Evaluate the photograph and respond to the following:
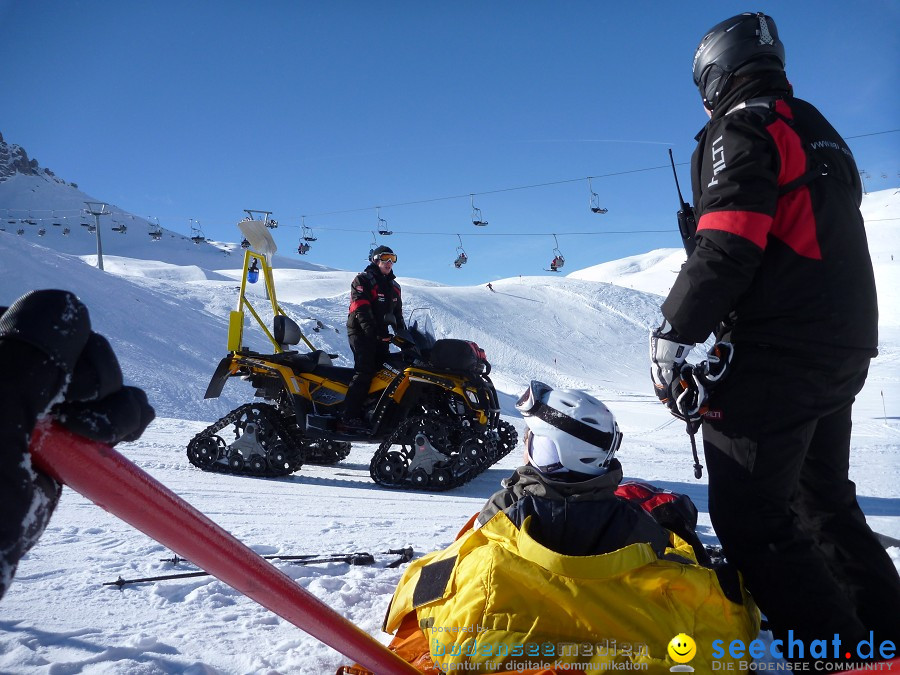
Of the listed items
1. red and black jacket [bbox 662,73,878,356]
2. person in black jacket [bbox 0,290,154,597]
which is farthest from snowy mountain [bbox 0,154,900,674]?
red and black jacket [bbox 662,73,878,356]

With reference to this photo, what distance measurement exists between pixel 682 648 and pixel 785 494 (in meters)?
0.56

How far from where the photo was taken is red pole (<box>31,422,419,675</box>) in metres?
0.76

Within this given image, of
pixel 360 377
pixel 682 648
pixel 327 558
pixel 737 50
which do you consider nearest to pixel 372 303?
pixel 360 377

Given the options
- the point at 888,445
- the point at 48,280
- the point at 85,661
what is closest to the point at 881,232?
the point at 888,445

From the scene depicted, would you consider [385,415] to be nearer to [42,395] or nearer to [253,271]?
[253,271]

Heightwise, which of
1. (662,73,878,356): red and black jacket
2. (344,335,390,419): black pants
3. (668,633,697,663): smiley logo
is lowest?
(668,633,697,663): smiley logo

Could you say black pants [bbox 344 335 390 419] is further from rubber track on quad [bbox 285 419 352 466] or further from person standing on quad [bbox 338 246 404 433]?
rubber track on quad [bbox 285 419 352 466]

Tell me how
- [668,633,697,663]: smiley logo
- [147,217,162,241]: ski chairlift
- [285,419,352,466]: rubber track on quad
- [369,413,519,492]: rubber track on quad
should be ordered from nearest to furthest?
1. [668,633,697,663]: smiley logo
2. [369,413,519,492]: rubber track on quad
3. [285,419,352,466]: rubber track on quad
4. [147,217,162,241]: ski chairlift

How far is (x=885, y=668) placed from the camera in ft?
3.73

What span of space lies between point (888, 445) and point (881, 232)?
68785mm

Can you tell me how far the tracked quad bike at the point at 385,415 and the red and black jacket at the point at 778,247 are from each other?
3425 mm

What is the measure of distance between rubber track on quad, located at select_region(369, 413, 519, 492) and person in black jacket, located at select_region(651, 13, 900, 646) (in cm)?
323

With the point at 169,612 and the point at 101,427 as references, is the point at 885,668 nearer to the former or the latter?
the point at 101,427

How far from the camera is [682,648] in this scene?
1.59 meters
